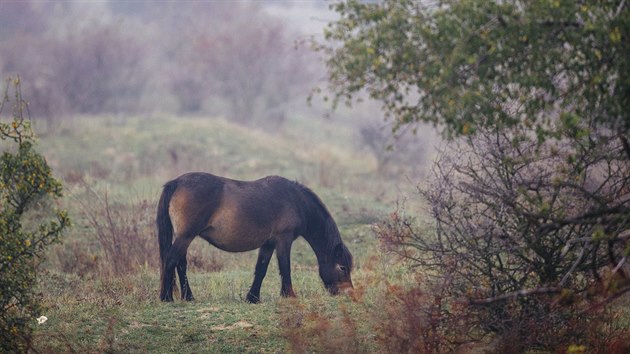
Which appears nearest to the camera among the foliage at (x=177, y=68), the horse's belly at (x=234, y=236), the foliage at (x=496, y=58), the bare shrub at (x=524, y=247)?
the foliage at (x=496, y=58)

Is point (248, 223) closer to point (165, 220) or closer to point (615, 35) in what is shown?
point (165, 220)

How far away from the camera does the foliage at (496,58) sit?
591 cm

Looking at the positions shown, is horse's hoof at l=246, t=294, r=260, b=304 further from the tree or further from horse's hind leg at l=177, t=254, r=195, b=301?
the tree

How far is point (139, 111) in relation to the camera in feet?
165

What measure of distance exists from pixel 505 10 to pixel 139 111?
46.2 m

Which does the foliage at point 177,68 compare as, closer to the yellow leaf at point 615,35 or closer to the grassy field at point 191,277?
the grassy field at point 191,277

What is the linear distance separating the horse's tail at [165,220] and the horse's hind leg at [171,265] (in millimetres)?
171

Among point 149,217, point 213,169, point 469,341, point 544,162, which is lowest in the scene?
point 469,341

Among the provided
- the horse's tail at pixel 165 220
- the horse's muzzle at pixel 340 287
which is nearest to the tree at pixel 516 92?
the horse's muzzle at pixel 340 287

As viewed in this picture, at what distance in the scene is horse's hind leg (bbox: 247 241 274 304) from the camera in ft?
35.3

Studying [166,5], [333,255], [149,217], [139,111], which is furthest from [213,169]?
[166,5]

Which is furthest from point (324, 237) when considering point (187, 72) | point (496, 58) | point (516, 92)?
point (187, 72)

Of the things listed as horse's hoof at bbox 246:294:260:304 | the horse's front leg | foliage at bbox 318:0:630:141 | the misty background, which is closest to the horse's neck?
the horse's front leg

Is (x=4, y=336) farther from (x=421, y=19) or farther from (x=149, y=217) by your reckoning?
(x=149, y=217)
